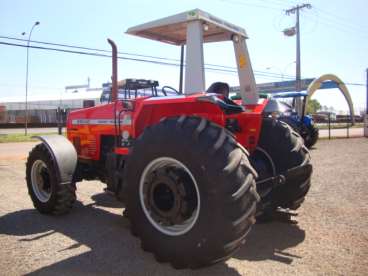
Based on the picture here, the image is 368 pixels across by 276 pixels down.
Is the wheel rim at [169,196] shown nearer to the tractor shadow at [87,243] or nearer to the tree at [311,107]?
the tractor shadow at [87,243]

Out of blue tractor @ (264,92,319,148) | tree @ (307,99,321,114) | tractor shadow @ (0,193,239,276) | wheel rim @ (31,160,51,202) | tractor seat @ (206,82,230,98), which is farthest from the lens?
tree @ (307,99,321,114)

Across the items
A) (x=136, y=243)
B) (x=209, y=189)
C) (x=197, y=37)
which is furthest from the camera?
(x=136, y=243)

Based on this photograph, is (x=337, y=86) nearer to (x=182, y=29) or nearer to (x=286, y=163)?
(x=286, y=163)

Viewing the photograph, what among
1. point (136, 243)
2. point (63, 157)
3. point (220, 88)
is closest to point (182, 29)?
point (220, 88)

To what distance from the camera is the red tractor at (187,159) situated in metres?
3.13

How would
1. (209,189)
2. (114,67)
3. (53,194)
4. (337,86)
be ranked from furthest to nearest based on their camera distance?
(337,86) < (53,194) < (114,67) < (209,189)

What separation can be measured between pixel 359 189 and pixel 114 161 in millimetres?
4867

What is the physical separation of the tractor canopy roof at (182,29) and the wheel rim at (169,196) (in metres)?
1.65

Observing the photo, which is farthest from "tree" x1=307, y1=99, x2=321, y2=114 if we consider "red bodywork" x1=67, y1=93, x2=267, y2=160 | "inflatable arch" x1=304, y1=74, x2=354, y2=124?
"red bodywork" x1=67, y1=93, x2=267, y2=160

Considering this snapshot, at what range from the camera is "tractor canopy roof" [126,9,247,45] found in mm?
4129

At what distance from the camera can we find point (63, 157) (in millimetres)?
5312

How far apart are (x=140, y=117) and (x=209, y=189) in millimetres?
1712

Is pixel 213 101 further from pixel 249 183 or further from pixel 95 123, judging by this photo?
pixel 95 123

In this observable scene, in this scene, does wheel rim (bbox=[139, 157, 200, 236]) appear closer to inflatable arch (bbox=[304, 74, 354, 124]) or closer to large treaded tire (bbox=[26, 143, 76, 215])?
large treaded tire (bbox=[26, 143, 76, 215])
